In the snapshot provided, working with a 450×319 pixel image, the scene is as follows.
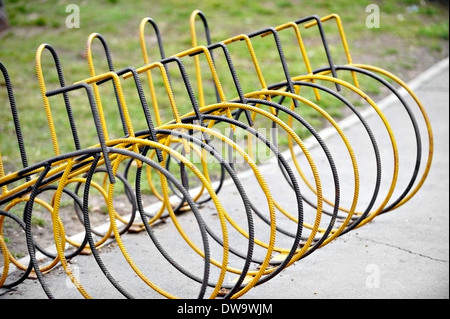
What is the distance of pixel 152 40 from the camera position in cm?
1080

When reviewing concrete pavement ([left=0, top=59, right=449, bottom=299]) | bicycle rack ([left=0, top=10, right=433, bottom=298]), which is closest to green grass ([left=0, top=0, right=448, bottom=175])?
bicycle rack ([left=0, top=10, right=433, bottom=298])

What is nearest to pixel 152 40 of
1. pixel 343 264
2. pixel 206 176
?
pixel 206 176

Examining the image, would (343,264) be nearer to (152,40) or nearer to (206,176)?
(206,176)

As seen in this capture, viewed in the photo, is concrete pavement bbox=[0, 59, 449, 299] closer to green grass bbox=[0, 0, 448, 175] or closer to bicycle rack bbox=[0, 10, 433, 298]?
bicycle rack bbox=[0, 10, 433, 298]

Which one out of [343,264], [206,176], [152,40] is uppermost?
[152,40]

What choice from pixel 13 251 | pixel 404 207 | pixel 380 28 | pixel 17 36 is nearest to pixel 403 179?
pixel 404 207

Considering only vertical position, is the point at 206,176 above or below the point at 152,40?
below

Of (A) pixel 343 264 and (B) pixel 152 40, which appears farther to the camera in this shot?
(B) pixel 152 40

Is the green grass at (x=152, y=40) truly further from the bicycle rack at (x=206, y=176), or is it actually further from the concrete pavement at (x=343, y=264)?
the concrete pavement at (x=343, y=264)

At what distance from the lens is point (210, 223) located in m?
5.67

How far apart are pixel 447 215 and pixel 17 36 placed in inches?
297
